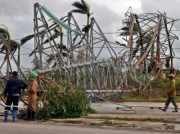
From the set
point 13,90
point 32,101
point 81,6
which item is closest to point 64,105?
point 32,101

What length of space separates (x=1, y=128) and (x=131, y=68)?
1649cm

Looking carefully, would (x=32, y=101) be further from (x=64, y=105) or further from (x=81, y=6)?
(x=81, y=6)

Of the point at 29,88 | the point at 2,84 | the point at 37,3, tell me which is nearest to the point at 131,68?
the point at 37,3

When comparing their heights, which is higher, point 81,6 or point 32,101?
point 81,6

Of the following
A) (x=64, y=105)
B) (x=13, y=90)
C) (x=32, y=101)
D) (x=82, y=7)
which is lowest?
(x=64, y=105)

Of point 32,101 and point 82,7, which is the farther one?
point 82,7

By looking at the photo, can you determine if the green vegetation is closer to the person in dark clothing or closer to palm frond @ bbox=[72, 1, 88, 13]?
the person in dark clothing

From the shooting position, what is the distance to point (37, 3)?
21.3m

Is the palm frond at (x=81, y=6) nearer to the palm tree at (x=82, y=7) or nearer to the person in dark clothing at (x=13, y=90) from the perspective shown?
the palm tree at (x=82, y=7)

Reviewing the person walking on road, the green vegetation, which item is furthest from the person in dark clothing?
the green vegetation

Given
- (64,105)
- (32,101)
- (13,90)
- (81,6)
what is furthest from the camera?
(81,6)

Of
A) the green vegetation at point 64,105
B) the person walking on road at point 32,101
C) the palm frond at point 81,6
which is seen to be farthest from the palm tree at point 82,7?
the person walking on road at point 32,101

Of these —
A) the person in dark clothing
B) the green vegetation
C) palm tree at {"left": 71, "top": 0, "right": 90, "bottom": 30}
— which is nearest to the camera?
the person in dark clothing

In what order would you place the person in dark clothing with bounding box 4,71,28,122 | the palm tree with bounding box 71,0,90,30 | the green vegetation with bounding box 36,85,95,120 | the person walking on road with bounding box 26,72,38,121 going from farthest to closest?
the palm tree with bounding box 71,0,90,30
the green vegetation with bounding box 36,85,95,120
the person walking on road with bounding box 26,72,38,121
the person in dark clothing with bounding box 4,71,28,122
